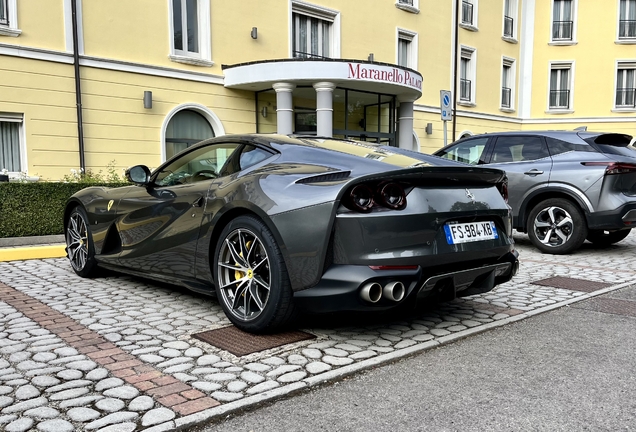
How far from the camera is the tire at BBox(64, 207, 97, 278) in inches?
217

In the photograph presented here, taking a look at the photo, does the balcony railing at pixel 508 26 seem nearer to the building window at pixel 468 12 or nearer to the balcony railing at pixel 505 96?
the balcony railing at pixel 505 96

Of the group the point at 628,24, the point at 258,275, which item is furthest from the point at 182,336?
the point at 628,24

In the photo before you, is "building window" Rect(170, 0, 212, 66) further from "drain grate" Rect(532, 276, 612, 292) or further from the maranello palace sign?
"drain grate" Rect(532, 276, 612, 292)

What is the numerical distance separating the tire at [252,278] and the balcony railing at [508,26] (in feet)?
83.9

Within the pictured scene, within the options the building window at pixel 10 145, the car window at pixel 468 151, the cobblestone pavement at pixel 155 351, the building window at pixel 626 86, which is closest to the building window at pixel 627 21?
the building window at pixel 626 86

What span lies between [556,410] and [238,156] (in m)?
2.61

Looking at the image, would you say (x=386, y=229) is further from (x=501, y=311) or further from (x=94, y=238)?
(x=94, y=238)

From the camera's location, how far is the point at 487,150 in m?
8.41

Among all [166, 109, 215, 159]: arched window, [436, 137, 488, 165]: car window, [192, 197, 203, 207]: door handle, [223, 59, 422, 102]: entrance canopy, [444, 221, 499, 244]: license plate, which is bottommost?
[444, 221, 499, 244]: license plate

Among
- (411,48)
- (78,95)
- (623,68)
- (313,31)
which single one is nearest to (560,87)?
(623,68)

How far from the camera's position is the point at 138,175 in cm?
479

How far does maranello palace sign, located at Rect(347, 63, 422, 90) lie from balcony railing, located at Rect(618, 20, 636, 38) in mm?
16351

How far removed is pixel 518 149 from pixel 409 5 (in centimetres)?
1371

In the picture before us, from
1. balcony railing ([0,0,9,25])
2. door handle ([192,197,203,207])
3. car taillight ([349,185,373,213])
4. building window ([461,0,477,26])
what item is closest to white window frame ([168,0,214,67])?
balcony railing ([0,0,9,25])
